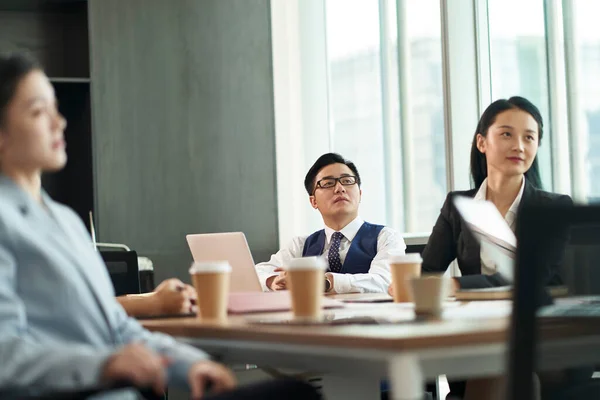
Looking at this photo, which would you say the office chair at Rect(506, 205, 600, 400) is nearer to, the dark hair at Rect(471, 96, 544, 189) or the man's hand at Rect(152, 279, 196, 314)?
the man's hand at Rect(152, 279, 196, 314)

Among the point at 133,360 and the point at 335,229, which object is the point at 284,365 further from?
the point at 335,229

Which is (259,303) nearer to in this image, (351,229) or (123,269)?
(123,269)

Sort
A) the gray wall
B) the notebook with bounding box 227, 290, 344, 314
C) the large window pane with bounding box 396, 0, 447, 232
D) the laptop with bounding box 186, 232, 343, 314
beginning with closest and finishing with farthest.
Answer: the notebook with bounding box 227, 290, 344, 314 → the laptop with bounding box 186, 232, 343, 314 → the gray wall → the large window pane with bounding box 396, 0, 447, 232

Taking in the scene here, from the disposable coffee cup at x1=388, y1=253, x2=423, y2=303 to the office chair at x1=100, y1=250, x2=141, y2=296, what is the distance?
1.23 meters

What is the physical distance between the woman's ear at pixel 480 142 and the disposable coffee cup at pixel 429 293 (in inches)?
69.0

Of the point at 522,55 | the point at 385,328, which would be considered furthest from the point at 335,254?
the point at 385,328

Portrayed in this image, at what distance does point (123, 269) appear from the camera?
3277mm

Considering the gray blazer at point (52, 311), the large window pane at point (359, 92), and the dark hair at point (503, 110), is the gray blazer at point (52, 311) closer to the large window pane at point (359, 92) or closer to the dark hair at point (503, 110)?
the dark hair at point (503, 110)

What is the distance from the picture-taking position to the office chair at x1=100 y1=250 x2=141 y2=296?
3.27 metres

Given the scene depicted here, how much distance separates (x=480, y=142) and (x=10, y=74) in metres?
2.13

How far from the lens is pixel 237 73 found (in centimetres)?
532

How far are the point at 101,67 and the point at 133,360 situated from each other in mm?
3722

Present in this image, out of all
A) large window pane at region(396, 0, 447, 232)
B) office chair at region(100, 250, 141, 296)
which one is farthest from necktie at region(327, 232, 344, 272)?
large window pane at region(396, 0, 447, 232)

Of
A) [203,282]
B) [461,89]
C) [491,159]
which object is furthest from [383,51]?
[203,282]
